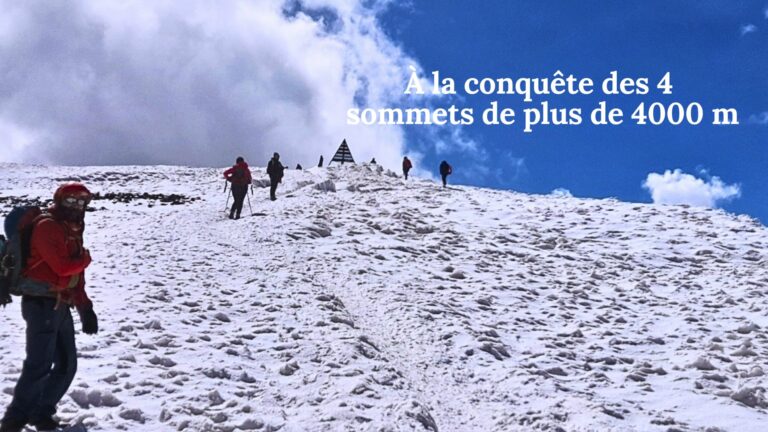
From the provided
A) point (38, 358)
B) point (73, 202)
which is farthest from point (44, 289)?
point (73, 202)

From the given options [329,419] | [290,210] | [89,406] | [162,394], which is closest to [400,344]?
[329,419]

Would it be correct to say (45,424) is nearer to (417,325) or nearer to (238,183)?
(417,325)

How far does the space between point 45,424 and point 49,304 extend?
3.79 ft

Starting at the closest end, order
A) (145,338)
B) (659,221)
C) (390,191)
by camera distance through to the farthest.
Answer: (145,338) < (659,221) < (390,191)

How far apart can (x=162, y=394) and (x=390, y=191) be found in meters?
24.6

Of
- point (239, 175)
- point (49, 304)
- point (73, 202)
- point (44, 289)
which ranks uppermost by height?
point (239, 175)

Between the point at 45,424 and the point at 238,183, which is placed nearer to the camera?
the point at 45,424

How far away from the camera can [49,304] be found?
522cm

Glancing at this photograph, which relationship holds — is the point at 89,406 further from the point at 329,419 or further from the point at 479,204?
the point at 479,204

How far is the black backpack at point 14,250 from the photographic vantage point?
502 cm

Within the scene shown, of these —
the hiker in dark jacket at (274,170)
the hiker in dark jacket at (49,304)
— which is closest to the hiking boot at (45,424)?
the hiker in dark jacket at (49,304)

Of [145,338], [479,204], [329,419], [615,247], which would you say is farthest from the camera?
[479,204]

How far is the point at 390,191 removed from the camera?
31047 mm

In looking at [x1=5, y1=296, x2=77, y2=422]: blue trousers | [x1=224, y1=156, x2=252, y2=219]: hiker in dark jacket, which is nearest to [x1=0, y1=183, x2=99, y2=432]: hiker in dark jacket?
[x1=5, y1=296, x2=77, y2=422]: blue trousers
